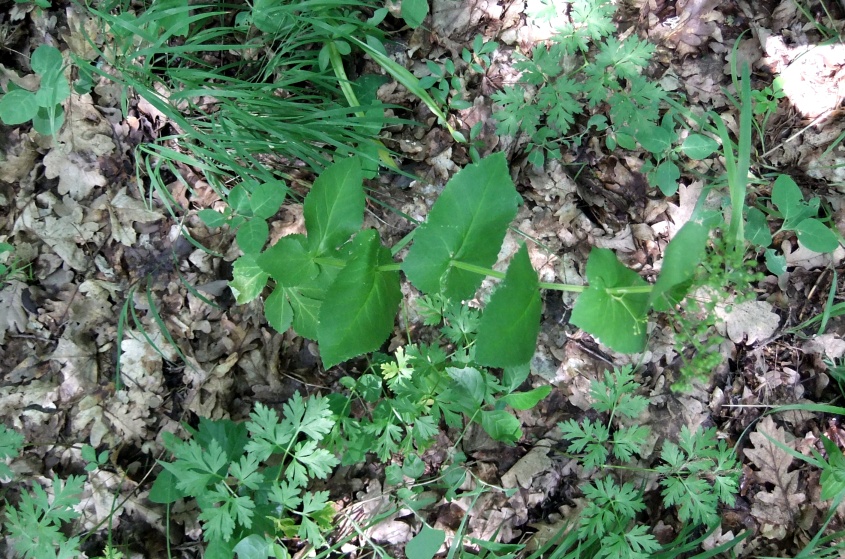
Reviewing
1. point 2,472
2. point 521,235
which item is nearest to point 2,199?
point 2,472

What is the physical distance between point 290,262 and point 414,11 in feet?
5.68

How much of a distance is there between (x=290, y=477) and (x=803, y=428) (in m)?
2.75

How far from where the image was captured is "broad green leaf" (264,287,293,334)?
236 centimetres

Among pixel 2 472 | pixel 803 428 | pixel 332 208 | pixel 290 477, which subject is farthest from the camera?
pixel 803 428

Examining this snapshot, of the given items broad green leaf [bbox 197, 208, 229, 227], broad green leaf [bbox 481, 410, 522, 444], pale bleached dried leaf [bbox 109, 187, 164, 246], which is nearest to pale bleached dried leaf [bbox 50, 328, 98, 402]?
pale bleached dried leaf [bbox 109, 187, 164, 246]

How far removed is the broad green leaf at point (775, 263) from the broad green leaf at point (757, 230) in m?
0.15

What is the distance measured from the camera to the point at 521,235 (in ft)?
9.80

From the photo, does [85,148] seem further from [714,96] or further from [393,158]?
[714,96]

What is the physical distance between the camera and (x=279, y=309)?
7.80 ft

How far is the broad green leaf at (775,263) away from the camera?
301 cm

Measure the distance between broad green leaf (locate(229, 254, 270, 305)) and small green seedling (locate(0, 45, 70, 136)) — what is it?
1129mm

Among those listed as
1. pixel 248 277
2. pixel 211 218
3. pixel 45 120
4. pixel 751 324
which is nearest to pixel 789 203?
pixel 751 324

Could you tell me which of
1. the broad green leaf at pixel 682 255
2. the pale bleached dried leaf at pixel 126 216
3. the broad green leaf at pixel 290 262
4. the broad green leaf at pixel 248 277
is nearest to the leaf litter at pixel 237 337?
the pale bleached dried leaf at pixel 126 216

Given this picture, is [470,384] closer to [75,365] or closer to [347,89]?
[347,89]
